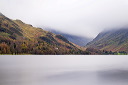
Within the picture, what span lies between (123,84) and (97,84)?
747 cm

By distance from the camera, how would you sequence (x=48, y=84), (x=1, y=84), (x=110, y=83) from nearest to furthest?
(x=1, y=84) < (x=48, y=84) < (x=110, y=83)

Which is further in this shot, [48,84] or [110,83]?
[110,83]

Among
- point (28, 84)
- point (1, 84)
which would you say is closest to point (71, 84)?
point (28, 84)

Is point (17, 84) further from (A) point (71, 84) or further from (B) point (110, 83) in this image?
(B) point (110, 83)

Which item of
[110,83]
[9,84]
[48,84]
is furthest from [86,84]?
[9,84]

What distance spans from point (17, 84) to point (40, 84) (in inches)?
241

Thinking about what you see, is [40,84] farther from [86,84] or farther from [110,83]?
[110,83]

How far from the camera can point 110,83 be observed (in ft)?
169

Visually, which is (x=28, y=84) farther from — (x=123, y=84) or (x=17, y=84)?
(x=123, y=84)

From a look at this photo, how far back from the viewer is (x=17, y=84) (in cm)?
4625

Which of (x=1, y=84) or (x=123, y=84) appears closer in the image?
(x=1, y=84)

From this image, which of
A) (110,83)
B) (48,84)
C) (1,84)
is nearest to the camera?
(1,84)

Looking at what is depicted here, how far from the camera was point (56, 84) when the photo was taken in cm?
4812

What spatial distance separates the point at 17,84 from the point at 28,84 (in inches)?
114
